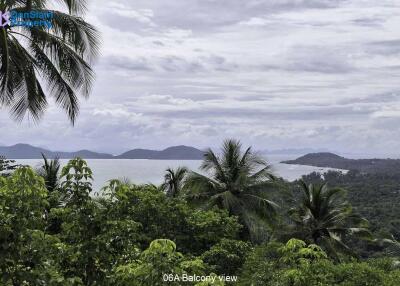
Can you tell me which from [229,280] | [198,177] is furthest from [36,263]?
[198,177]

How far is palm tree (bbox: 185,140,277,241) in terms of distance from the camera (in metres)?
19.6

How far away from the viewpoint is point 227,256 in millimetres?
11148

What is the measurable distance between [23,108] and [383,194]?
73036mm

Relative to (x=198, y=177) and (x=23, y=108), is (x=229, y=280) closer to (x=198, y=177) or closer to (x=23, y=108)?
(x=23, y=108)

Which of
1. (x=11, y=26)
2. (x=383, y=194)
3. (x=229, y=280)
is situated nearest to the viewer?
(x=229, y=280)

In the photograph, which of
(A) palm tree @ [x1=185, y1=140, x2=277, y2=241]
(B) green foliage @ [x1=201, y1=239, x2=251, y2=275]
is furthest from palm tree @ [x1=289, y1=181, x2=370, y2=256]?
(B) green foliage @ [x1=201, y1=239, x2=251, y2=275]

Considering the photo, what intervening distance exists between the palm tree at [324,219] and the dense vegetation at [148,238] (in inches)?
59.7

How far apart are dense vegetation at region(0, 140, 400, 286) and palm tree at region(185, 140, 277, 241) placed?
0.17ft

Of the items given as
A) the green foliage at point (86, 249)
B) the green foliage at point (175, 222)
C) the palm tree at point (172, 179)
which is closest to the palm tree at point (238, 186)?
the palm tree at point (172, 179)

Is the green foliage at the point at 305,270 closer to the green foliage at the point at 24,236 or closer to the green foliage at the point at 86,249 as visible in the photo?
the green foliage at the point at 86,249

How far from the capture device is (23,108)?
13.1 meters

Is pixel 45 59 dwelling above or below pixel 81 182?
above

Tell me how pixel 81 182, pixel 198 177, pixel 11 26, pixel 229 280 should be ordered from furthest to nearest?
pixel 198 177 → pixel 11 26 → pixel 229 280 → pixel 81 182

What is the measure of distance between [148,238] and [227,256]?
7.89ft
